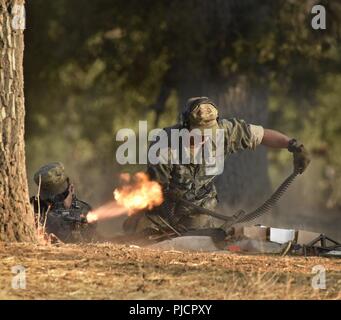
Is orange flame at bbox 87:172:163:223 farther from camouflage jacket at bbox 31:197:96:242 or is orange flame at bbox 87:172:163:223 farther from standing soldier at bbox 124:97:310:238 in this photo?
camouflage jacket at bbox 31:197:96:242

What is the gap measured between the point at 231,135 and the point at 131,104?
7.63 metres

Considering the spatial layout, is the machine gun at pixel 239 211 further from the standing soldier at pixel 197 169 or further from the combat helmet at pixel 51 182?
the combat helmet at pixel 51 182

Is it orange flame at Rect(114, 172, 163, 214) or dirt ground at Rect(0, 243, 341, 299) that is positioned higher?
orange flame at Rect(114, 172, 163, 214)

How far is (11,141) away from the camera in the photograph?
851 cm

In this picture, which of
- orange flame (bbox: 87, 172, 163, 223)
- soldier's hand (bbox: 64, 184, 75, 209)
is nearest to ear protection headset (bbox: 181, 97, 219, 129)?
orange flame (bbox: 87, 172, 163, 223)

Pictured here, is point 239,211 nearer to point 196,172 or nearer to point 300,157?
point 196,172

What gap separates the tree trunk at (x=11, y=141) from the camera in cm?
842

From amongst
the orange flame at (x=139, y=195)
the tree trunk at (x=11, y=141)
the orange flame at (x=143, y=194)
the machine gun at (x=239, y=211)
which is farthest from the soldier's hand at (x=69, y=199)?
the tree trunk at (x=11, y=141)

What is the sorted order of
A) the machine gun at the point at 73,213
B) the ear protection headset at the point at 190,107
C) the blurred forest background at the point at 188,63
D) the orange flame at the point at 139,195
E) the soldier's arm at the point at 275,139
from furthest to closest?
the blurred forest background at the point at 188,63
the soldier's arm at the point at 275,139
the orange flame at the point at 139,195
the ear protection headset at the point at 190,107
the machine gun at the point at 73,213

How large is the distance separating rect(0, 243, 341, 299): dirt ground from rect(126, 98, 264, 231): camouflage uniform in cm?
287

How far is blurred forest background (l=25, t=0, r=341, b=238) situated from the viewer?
16.3 m

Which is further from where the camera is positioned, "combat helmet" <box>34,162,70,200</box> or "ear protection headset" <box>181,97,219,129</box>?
"combat helmet" <box>34,162,70,200</box>

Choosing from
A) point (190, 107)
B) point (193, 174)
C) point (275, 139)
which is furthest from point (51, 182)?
point (275, 139)

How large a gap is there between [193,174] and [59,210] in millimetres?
1671
